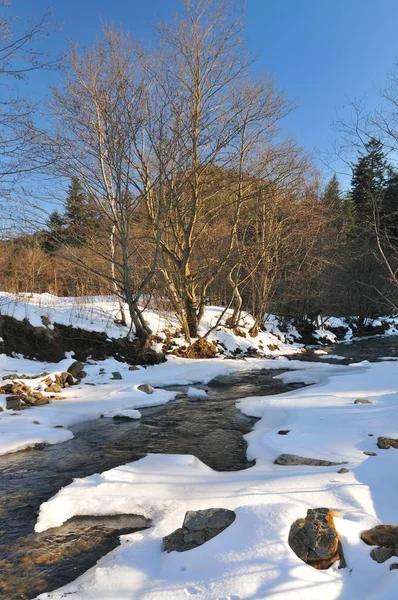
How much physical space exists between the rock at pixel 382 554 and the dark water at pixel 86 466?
1.95m

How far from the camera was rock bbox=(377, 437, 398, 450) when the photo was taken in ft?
15.9

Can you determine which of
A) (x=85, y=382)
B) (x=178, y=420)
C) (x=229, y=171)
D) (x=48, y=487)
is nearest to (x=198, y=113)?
(x=229, y=171)

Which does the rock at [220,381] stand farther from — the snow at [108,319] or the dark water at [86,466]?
the snow at [108,319]

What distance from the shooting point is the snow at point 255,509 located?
103 inches

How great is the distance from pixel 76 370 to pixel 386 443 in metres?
7.44

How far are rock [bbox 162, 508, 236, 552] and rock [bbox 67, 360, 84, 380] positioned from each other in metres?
7.10

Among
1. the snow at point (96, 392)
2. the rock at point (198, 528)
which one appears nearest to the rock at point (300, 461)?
the rock at point (198, 528)

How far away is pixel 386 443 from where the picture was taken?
16.1 feet

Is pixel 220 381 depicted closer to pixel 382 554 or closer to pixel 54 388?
pixel 54 388

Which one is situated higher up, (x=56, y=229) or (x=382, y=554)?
(x=56, y=229)

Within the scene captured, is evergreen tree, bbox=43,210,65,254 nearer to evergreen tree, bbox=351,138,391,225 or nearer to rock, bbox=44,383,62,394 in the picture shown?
rock, bbox=44,383,62,394

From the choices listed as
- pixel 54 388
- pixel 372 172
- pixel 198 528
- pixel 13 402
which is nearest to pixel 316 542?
pixel 198 528

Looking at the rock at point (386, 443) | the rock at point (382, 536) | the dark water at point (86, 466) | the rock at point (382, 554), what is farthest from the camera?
the rock at point (386, 443)

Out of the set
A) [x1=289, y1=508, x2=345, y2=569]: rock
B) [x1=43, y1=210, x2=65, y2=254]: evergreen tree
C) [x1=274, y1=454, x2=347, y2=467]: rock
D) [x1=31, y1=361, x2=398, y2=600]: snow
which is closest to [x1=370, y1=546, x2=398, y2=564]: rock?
[x1=31, y1=361, x2=398, y2=600]: snow
